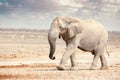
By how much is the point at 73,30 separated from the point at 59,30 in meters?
1.04

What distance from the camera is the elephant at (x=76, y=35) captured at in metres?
23.3

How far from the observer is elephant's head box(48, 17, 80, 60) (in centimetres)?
2252

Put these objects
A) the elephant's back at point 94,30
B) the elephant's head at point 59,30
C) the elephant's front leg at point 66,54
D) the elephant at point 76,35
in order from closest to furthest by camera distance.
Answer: the elephant's head at point 59,30
the elephant at point 76,35
the elephant's front leg at point 66,54
the elephant's back at point 94,30

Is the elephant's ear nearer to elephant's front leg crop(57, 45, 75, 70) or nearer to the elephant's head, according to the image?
the elephant's head

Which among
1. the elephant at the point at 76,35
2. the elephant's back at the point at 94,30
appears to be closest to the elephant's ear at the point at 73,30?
the elephant at the point at 76,35

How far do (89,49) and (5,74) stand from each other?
5.07 metres

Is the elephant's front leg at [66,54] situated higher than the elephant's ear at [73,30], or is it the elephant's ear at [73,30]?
the elephant's ear at [73,30]

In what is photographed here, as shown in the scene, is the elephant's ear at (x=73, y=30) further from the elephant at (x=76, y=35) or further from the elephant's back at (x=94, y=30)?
the elephant's back at (x=94, y=30)

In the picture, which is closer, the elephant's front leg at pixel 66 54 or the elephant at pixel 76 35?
the elephant at pixel 76 35

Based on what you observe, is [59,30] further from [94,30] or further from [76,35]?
[94,30]

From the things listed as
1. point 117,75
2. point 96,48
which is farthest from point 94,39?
point 117,75

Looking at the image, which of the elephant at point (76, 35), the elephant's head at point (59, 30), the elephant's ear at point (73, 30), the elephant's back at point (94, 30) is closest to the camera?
the elephant's head at point (59, 30)

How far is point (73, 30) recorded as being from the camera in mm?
24031

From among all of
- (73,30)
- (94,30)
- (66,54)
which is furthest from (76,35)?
(94,30)
